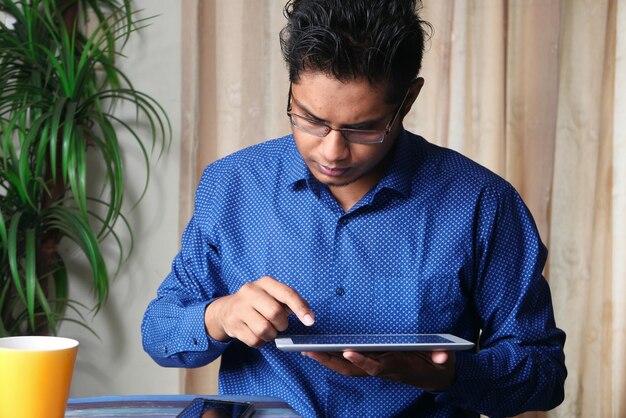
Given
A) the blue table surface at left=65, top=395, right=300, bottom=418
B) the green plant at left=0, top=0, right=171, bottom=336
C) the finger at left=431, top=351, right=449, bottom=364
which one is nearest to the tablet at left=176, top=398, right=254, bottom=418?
the blue table surface at left=65, top=395, right=300, bottom=418

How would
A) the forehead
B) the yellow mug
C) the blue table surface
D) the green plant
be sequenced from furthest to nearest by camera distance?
1. the green plant
2. the forehead
3. the blue table surface
4. the yellow mug

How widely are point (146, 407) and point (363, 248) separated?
1.58 feet

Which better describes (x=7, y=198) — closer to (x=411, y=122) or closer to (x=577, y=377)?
(x=411, y=122)

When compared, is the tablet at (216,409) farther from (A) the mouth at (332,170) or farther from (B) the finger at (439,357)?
(A) the mouth at (332,170)

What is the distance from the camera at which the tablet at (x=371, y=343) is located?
105cm

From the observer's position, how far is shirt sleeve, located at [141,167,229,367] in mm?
1424

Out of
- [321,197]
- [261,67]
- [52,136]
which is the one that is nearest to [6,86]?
[52,136]

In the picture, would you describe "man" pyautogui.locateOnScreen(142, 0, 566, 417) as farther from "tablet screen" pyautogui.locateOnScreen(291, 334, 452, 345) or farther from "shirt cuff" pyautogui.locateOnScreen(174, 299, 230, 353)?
"tablet screen" pyautogui.locateOnScreen(291, 334, 452, 345)

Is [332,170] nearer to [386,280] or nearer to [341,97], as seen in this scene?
[341,97]

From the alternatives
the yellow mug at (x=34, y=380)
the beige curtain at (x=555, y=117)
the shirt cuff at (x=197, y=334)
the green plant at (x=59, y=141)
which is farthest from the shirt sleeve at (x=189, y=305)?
the beige curtain at (x=555, y=117)

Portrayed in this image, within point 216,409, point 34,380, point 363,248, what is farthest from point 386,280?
point 34,380

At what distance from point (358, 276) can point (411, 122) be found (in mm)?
1257

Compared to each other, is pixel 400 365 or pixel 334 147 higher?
pixel 334 147

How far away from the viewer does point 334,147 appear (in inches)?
53.4
